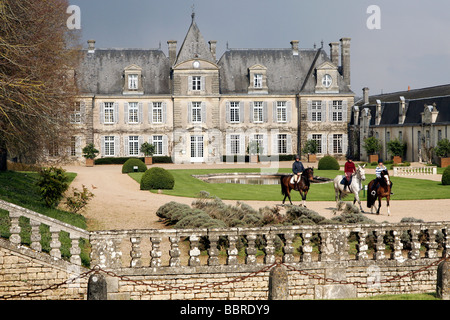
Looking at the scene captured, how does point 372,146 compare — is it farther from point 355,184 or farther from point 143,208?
point 143,208

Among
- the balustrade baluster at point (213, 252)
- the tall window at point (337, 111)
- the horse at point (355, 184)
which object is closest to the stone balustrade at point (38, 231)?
the balustrade baluster at point (213, 252)

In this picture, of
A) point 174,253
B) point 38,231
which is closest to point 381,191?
point 174,253

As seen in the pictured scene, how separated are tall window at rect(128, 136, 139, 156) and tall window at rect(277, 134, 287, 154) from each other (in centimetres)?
1089

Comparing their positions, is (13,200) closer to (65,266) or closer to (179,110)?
(65,266)

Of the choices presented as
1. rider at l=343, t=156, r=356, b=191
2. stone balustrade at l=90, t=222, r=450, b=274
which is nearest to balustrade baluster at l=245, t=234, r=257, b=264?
stone balustrade at l=90, t=222, r=450, b=274

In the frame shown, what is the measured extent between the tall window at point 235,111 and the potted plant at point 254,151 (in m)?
2.22

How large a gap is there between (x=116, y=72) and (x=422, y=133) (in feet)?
75.0

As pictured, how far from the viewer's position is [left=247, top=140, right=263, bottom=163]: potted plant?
46.9 meters

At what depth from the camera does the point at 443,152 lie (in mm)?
38469

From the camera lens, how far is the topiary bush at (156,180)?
2577 cm

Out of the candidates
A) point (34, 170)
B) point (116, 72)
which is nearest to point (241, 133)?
point (116, 72)

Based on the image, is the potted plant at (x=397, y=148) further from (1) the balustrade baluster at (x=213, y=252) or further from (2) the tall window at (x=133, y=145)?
(1) the balustrade baluster at (x=213, y=252)

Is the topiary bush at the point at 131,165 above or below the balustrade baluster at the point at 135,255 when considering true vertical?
above

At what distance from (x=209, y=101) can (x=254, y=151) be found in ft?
16.7
